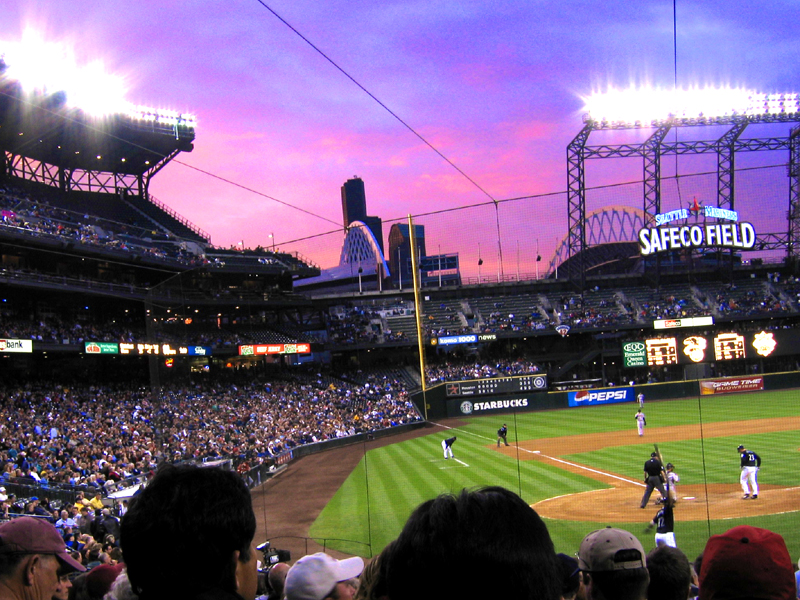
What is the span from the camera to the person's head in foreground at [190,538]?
2.12 metres

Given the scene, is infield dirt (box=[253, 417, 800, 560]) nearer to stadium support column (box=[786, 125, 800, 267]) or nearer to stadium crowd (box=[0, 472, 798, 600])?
stadium crowd (box=[0, 472, 798, 600])

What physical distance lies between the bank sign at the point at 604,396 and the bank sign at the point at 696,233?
22943 millimetres

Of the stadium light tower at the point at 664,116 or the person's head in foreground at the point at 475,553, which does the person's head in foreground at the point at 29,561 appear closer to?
the person's head in foreground at the point at 475,553

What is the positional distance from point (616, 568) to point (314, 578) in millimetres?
1282

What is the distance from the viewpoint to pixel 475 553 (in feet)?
5.42

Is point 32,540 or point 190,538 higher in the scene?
point 190,538

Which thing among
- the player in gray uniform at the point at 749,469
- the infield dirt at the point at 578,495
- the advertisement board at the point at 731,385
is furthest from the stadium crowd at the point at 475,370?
the player in gray uniform at the point at 749,469

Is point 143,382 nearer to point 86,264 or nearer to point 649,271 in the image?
point 86,264

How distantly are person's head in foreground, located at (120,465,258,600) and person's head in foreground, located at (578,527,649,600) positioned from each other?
135 centimetres

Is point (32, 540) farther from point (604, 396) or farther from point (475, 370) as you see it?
point (475, 370)

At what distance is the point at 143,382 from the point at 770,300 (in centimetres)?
4925

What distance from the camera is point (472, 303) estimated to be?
189ft

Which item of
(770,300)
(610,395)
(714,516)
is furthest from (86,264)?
(770,300)

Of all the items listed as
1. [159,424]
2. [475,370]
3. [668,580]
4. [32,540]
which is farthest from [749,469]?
[475,370]
